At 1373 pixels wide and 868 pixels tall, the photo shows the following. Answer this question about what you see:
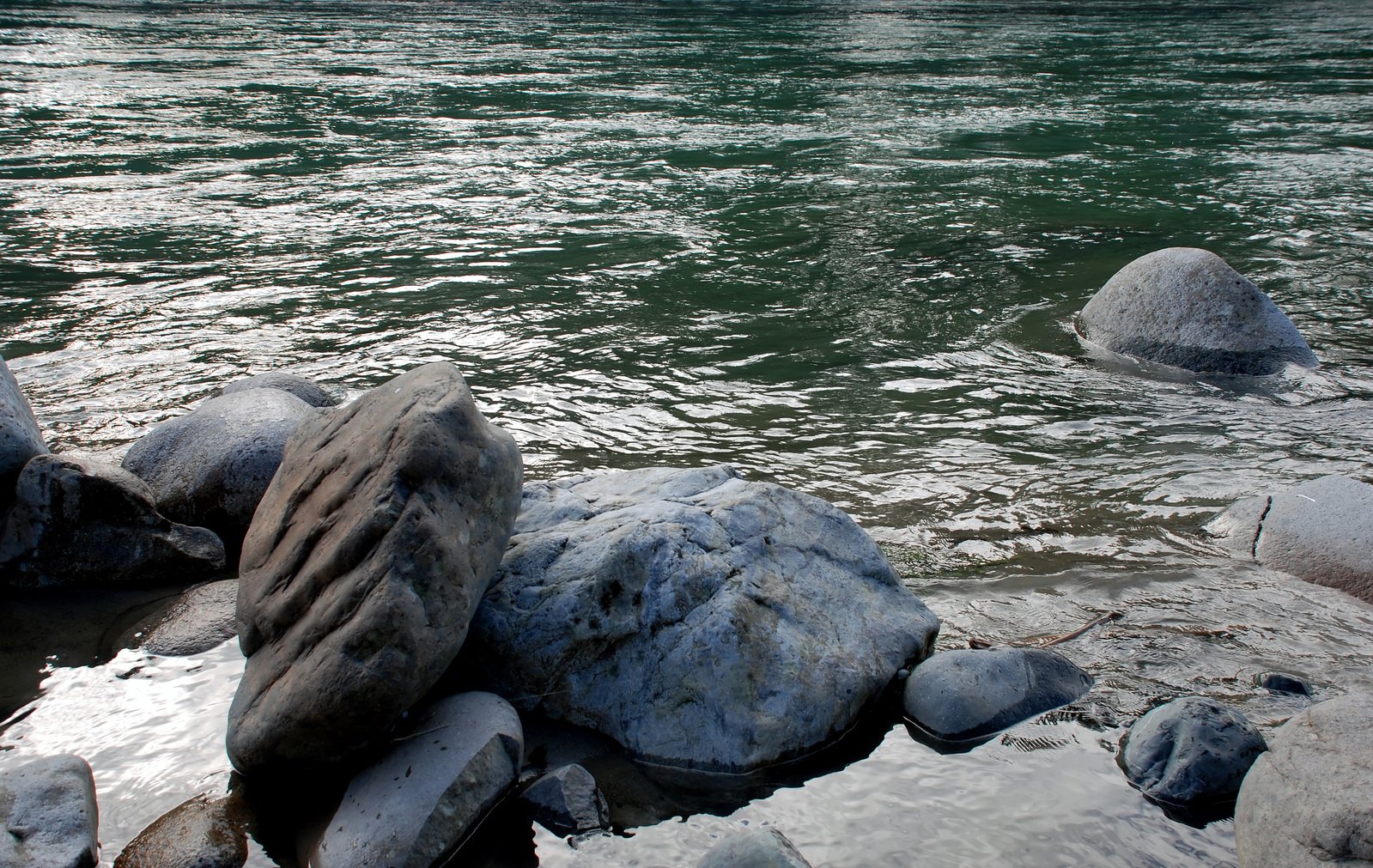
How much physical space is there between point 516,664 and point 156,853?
1316mm

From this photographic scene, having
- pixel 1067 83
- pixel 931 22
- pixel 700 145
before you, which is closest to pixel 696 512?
pixel 700 145

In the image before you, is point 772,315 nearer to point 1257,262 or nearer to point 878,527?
point 878,527

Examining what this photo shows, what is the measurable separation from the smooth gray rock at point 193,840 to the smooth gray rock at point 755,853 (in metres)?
1.45

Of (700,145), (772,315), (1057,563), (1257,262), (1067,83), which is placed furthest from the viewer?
(1067,83)

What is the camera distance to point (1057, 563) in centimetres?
536

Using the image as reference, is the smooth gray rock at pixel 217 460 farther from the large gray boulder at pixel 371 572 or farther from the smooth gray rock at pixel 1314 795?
the smooth gray rock at pixel 1314 795

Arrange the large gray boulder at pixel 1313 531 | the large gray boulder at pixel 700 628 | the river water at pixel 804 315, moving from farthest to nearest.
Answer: the large gray boulder at pixel 1313 531, the river water at pixel 804 315, the large gray boulder at pixel 700 628

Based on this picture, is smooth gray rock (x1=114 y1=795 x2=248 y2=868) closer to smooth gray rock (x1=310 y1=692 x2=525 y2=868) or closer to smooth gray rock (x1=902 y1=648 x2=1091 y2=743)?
smooth gray rock (x1=310 y1=692 x2=525 y2=868)

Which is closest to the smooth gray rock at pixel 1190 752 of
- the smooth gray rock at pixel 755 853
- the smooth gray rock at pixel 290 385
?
the smooth gray rock at pixel 755 853

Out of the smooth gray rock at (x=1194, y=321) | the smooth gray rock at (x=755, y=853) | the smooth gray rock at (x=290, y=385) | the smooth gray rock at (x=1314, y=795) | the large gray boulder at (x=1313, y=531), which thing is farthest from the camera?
the smooth gray rock at (x=1194, y=321)

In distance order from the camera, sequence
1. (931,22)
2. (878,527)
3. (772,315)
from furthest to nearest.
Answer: (931,22), (772,315), (878,527)

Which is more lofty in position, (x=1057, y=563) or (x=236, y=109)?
(x=236, y=109)

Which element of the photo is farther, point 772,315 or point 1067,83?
point 1067,83

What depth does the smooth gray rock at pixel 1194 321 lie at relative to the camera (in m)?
8.04
